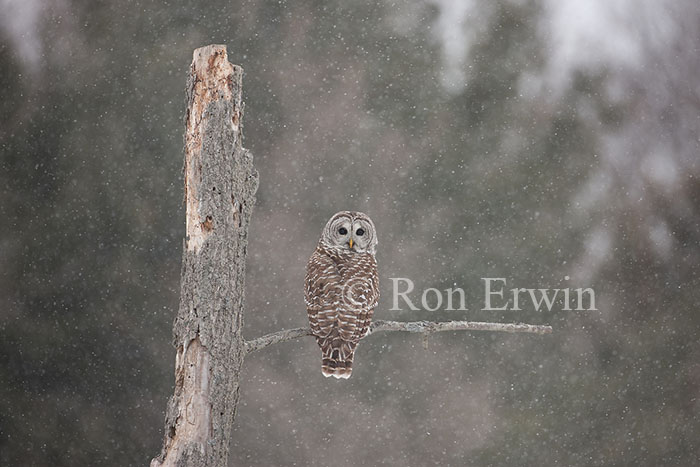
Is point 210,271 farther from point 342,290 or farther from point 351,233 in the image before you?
point 351,233

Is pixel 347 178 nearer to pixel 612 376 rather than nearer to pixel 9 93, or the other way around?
pixel 612 376

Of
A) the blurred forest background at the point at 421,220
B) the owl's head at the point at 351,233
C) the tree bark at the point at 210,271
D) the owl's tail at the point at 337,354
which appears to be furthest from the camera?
the blurred forest background at the point at 421,220

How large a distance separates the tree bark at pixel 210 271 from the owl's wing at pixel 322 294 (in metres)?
0.52

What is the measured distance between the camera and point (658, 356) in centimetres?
512

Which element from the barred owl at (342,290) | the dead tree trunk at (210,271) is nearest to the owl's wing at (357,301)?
the barred owl at (342,290)

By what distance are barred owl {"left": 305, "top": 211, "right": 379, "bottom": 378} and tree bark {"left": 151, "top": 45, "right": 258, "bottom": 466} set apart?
1.89 ft

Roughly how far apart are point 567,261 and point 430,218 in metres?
1.06

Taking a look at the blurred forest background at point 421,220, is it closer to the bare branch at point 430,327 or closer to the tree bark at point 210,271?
the bare branch at point 430,327

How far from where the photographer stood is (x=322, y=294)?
9.77 feet

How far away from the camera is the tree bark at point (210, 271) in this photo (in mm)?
2295

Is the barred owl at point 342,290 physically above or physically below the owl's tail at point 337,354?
above

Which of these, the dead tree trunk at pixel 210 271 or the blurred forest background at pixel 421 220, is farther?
the blurred forest background at pixel 421 220

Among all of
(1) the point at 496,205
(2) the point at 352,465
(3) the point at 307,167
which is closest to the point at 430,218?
(1) the point at 496,205

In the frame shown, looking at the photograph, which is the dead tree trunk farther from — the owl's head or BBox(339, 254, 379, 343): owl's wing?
the owl's head
